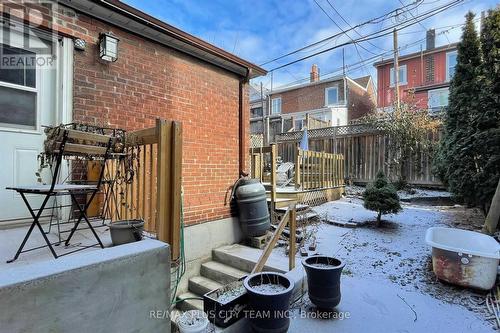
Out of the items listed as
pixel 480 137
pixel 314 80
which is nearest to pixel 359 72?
pixel 314 80

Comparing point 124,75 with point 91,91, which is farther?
point 124,75

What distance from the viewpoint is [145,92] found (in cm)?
395

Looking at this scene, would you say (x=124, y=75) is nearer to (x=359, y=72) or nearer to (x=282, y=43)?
(x=282, y=43)

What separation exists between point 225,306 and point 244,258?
5.19 feet

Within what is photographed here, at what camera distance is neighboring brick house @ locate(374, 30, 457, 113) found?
53.8 ft

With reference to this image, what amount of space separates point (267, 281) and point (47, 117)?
3133mm

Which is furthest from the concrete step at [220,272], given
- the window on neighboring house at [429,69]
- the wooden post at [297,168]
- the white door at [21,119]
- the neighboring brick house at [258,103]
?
the window on neighboring house at [429,69]

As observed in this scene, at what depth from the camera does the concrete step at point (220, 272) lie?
12.7 feet

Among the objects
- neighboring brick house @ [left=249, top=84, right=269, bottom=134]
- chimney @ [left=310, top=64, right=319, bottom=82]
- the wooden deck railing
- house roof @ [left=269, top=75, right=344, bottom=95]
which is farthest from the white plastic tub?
chimney @ [left=310, top=64, right=319, bottom=82]

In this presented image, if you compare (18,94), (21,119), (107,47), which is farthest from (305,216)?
(18,94)

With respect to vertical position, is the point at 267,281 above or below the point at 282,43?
below

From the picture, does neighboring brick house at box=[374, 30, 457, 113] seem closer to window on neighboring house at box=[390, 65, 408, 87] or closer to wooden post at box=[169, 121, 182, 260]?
window on neighboring house at box=[390, 65, 408, 87]

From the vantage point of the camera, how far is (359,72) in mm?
15938

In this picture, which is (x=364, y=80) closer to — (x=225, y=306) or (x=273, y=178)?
(x=273, y=178)
